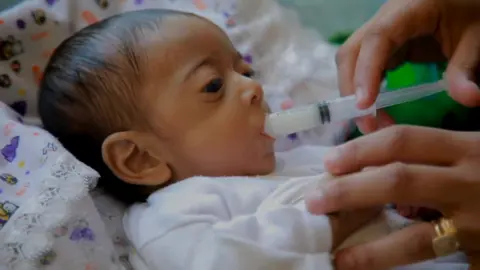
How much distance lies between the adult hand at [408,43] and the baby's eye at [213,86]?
0.69 ft

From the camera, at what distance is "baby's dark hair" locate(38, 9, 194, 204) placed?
1031mm

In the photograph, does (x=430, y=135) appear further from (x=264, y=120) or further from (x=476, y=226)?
(x=264, y=120)

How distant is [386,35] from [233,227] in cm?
41

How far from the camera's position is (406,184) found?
81 cm

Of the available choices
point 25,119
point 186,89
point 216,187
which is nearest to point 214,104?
point 186,89

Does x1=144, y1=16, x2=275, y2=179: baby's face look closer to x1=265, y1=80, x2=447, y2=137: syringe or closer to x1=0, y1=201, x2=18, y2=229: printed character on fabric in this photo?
x1=265, y1=80, x2=447, y2=137: syringe

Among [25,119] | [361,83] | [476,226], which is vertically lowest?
[25,119]

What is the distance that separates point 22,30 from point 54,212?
548mm

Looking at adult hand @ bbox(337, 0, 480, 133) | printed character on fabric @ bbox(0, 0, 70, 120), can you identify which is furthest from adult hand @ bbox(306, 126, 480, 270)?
printed character on fabric @ bbox(0, 0, 70, 120)

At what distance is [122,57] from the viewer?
1.04 m

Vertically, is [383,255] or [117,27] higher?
[117,27]

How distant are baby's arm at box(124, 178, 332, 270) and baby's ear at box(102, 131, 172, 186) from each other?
7 cm

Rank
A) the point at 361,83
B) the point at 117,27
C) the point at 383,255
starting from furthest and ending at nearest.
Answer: the point at 117,27, the point at 361,83, the point at 383,255

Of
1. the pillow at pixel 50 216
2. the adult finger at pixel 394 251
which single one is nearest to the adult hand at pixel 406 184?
the adult finger at pixel 394 251
